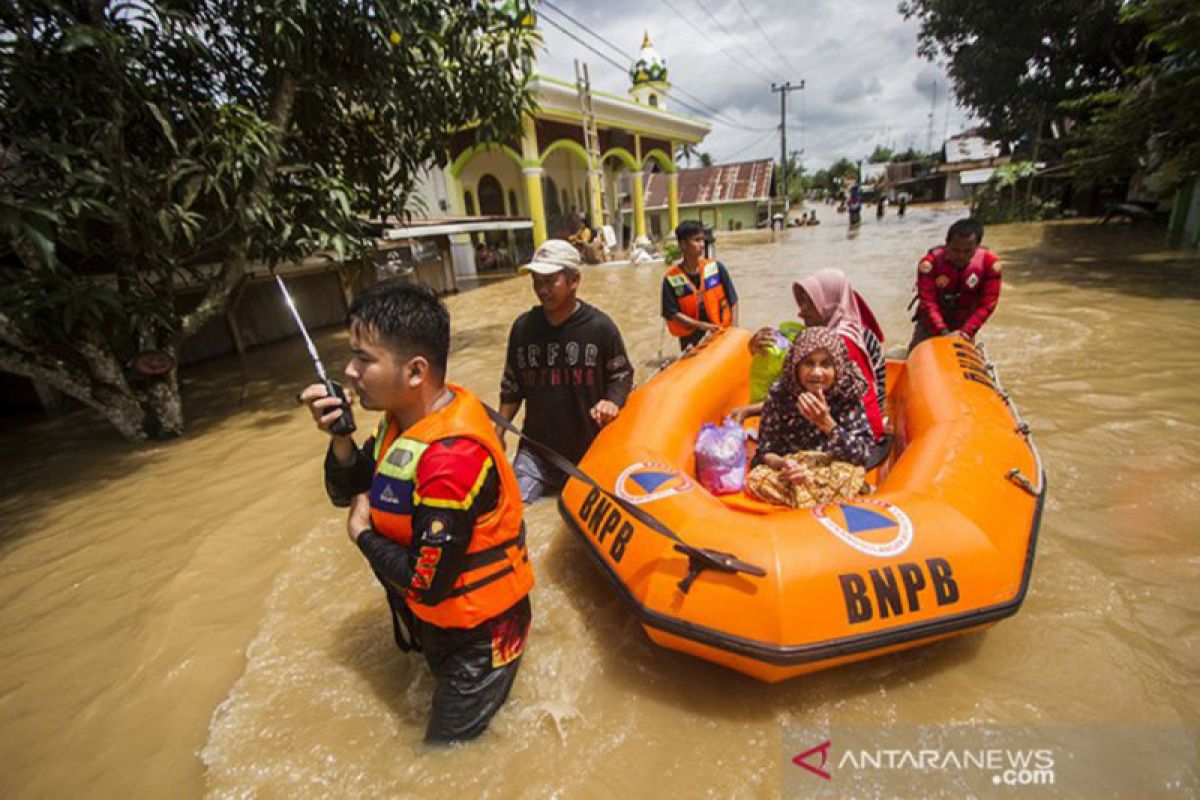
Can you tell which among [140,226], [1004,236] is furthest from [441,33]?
[1004,236]

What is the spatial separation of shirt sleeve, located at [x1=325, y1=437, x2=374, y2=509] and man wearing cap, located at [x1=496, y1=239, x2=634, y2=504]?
3.64 ft

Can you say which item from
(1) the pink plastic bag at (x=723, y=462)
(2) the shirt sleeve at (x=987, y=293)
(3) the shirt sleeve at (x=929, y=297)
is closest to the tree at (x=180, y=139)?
(1) the pink plastic bag at (x=723, y=462)

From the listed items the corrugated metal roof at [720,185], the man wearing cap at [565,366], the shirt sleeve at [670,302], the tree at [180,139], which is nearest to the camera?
the man wearing cap at [565,366]

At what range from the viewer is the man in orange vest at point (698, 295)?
4559 millimetres

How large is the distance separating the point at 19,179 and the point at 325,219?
207 cm

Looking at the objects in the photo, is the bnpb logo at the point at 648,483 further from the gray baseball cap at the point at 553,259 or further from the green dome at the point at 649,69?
the green dome at the point at 649,69

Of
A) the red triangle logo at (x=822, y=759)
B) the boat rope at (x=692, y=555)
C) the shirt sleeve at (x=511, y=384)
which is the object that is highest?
the shirt sleeve at (x=511, y=384)

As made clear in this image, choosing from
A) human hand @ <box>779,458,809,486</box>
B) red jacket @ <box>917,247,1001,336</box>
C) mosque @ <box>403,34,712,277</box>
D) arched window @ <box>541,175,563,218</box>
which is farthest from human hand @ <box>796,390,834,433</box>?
arched window @ <box>541,175,563,218</box>

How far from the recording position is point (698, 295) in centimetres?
458

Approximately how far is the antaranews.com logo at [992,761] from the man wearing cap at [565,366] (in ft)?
5.42

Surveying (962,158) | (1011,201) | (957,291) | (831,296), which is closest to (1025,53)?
(1011,201)

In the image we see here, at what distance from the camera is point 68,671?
Answer: 247cm

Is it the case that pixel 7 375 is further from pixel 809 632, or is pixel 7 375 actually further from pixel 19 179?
pixel 809 632

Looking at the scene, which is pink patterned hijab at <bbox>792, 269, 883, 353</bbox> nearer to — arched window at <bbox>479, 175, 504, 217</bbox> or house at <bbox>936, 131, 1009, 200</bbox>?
arched window at <bbox>479, 175, 504, 217</bbox>
